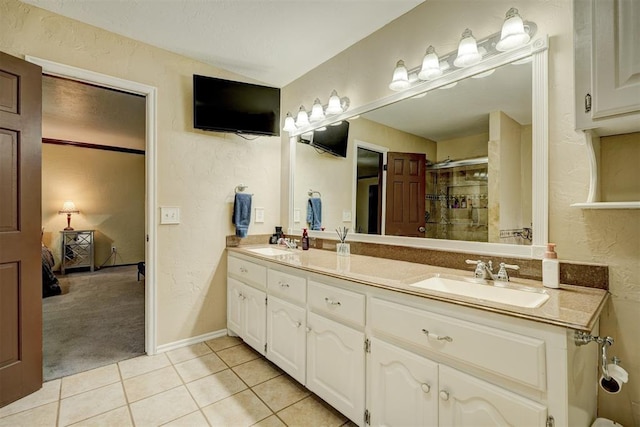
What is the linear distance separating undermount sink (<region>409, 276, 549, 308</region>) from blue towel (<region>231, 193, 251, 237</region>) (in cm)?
174

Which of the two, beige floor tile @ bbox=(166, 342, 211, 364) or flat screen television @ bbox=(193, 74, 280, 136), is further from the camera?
flat screen television @ bbox=(193, 74, 280, 136)

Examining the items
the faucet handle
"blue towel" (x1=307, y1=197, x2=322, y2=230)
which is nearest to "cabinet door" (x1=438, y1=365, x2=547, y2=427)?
Result: the faucet handle

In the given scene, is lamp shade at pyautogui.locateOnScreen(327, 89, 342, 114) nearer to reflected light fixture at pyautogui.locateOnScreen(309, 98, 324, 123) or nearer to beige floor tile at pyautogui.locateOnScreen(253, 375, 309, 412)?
reflected light fixture at pyautogui.locateOnScreen(309, 98, 324, 123)

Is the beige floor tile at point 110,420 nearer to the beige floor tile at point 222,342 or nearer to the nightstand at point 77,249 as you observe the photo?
the beige floor tile at point 222,342

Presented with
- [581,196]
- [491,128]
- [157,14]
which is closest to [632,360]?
[581,196]

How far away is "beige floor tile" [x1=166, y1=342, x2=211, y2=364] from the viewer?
2256 mm

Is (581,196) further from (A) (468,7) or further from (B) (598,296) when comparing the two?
(A) (468,7)

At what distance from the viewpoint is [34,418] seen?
1.58 metres

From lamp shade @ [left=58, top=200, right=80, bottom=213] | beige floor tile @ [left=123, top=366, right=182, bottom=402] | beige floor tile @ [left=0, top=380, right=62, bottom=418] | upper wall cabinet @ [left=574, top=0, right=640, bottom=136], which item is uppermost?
upper wall cabinet @ [left=574, top=0, right=640, bottom=136]

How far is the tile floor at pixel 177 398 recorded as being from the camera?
1.57 meters

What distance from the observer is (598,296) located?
3.61 ft

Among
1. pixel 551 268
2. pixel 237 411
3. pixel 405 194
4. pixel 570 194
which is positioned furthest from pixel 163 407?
pixel 570 194

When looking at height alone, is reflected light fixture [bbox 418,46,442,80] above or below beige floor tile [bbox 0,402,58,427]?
above

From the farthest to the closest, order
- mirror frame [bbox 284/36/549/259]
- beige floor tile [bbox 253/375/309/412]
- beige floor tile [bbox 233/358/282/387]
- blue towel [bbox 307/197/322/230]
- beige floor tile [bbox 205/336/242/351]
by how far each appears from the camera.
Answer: blue towel [bbox 307/197/322/230] → beige floor tile [bbox 205/336/242/351] → beige floor tile [bbox 233/358/282/387] → beige floor tile [bbox 253/375/309/412] → mirror frame [bbox 284/36/549/259]
